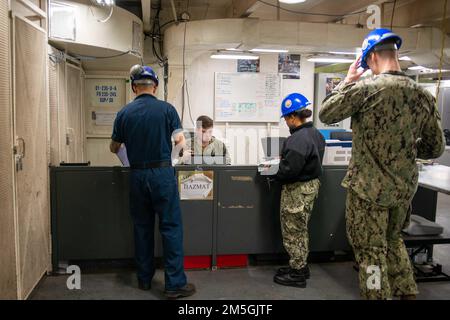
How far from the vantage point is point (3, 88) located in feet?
7.61

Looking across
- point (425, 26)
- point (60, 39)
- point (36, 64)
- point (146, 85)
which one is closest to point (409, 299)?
point (146, 85)

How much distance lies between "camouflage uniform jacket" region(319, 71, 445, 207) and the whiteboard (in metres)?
4.00

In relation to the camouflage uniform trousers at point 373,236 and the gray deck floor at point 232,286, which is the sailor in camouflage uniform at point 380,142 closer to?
the camouflage uniform trousers at point 373,236

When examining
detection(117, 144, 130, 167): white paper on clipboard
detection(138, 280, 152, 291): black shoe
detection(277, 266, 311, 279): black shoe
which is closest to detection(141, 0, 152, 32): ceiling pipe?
detection(117, 144, 130, 167): white paper on clipboard

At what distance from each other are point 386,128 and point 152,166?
5.08ft

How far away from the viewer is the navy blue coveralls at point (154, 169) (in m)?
2.80

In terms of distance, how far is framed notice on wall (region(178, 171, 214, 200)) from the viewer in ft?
11.0

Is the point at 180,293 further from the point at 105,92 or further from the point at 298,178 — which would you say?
the point at 105,92

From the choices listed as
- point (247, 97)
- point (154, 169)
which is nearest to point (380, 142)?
point (154, 169)

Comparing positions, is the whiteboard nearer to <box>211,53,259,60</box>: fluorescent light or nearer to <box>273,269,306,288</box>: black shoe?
<box>211,53,259,60</box>: fluorescent light

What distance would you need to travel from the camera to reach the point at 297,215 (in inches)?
123

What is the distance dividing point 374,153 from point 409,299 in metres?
1.01

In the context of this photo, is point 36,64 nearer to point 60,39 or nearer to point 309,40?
point 60,39

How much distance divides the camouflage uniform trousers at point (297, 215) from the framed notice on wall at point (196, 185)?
630mm
